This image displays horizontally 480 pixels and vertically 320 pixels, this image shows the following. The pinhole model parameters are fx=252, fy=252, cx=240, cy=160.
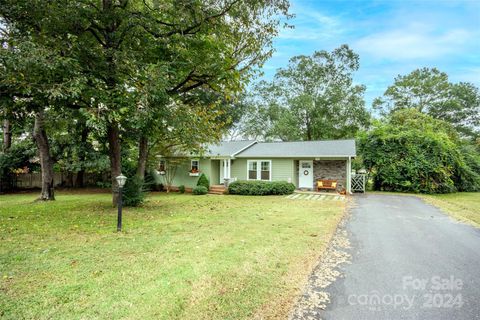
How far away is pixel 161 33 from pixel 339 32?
8088mm

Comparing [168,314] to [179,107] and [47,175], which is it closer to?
[179,107]

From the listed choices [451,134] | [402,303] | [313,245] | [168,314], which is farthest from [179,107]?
[451,134]

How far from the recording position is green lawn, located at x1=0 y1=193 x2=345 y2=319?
284cm

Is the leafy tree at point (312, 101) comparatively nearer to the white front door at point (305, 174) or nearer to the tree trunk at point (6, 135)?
the white front door at point (305, 174)

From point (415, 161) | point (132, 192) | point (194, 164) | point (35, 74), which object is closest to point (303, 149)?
point (415, 161)

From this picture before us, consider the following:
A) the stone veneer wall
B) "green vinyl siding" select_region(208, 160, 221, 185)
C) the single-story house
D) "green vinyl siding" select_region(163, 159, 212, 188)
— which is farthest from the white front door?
"green vinyl siding" select_region(163, 159, 212, 188)

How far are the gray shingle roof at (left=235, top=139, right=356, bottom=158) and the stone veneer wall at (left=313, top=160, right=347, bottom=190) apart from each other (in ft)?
2.82

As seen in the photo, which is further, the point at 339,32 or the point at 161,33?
the point at 339,32

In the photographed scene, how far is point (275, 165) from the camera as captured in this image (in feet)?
57.6

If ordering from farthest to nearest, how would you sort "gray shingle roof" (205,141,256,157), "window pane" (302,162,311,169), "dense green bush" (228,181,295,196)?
1. "gray shingle roof" (205,141,256,157)
2. "window pane" (302,162,311,169)
3. "dense green bush" (228,181,295,196)

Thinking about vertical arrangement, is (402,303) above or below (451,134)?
below

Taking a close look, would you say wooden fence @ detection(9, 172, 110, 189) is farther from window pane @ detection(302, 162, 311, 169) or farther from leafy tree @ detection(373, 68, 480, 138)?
leafy tree @ detection(373, 68, 480, 138)

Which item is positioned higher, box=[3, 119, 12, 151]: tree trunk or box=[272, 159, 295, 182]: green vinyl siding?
box=[3, 119, 12, 151]: tree trunk

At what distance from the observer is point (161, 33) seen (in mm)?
7664
